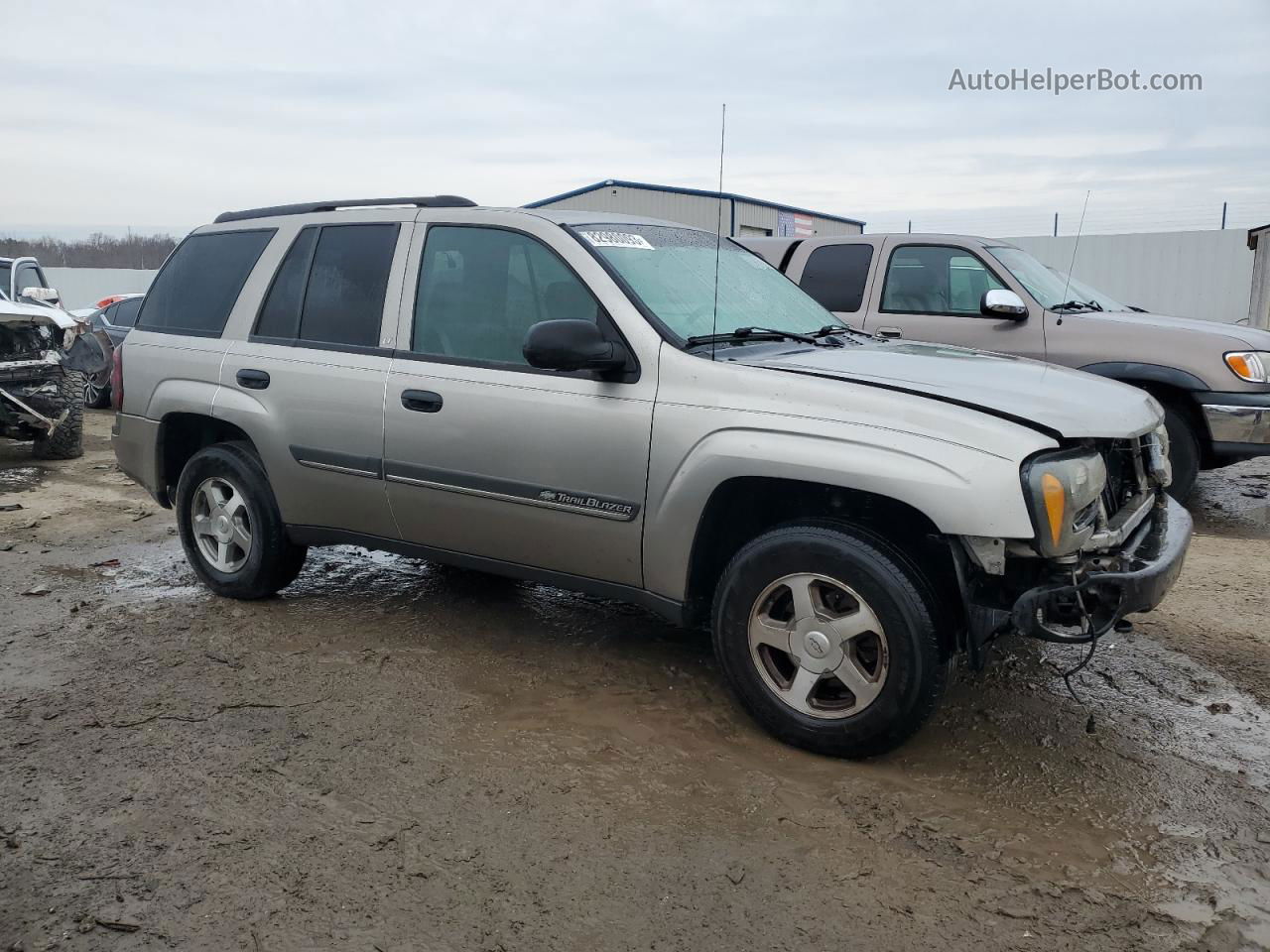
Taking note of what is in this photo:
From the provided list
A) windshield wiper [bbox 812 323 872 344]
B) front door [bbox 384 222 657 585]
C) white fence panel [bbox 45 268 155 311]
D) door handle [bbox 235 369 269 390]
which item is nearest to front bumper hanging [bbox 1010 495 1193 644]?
front door [bbox 384 222 657 585]

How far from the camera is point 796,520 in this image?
349 centimetres

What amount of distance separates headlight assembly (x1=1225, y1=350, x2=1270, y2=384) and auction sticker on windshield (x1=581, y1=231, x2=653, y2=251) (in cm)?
415

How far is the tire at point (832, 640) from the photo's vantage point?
3227 millimetres

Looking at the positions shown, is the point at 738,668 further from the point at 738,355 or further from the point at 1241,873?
the point at 1241,873

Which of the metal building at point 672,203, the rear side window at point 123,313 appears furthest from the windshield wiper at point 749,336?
the metal building at point 672,203

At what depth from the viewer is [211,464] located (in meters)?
5.04

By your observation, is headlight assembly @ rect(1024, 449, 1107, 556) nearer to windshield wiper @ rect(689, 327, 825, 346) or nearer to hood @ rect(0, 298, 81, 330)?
windshield wiper @ rect(689, 327, 825, 346)

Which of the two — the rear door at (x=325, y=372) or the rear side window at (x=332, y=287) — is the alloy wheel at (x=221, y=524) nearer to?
the rear door at (x=325, y=372)

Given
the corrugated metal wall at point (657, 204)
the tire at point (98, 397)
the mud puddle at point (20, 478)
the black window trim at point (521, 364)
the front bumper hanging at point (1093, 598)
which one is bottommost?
the mud puddle at point (20, 478)

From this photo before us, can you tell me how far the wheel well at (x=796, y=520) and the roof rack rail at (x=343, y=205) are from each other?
5.79 feet

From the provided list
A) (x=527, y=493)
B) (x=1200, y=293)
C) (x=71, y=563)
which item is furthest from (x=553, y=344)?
(x=1200, y=293)

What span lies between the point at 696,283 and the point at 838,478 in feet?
4.21

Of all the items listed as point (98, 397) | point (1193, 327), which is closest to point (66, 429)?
point (98, 397)

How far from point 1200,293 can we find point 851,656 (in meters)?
21.0
